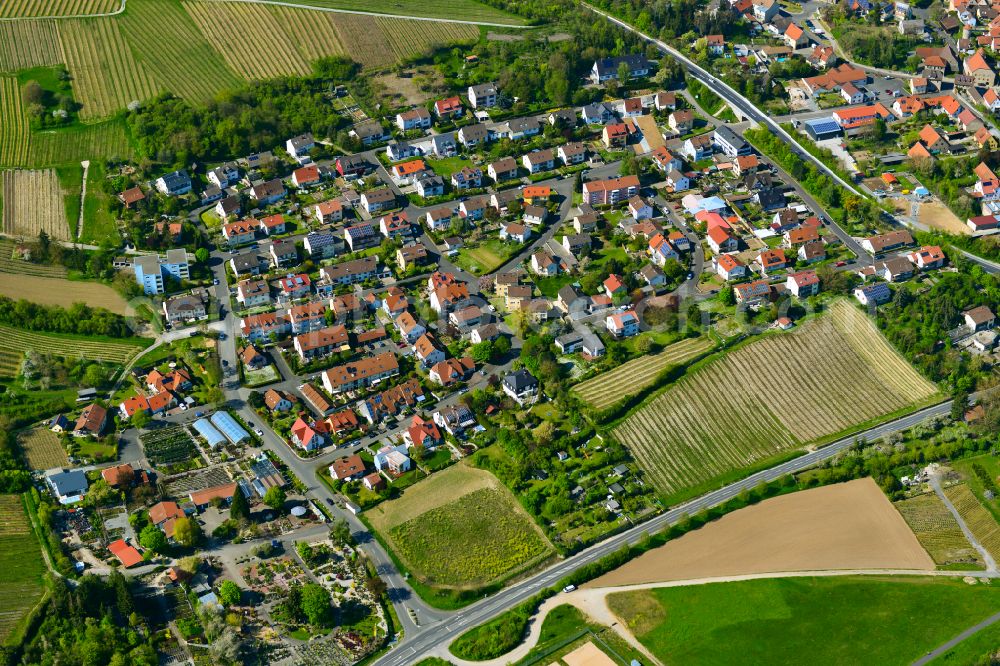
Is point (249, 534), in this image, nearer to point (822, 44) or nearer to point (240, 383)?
point (240, 383)

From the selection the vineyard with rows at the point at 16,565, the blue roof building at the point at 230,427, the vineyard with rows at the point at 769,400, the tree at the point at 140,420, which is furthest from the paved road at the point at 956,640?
the tree at the point at 140,420

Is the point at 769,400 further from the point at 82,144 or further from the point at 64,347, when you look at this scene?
the point at 82,144

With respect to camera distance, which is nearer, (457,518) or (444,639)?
(444,639)

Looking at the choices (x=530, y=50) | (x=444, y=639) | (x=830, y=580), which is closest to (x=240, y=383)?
(x=444, y=639)

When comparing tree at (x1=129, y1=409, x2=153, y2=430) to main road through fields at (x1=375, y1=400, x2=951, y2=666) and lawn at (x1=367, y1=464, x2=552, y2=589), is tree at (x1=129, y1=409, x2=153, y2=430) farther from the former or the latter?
main road through fields at (x1=375, y1=400, x2=951, y2=666)

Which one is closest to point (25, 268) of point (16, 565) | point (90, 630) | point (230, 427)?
point (230, 427)

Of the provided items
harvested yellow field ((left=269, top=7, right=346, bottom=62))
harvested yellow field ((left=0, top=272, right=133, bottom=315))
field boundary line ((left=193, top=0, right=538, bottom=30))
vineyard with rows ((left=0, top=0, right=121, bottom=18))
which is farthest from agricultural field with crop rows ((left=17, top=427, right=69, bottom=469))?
field boundary line ((left=193, top=0, right=538, bottom=30))

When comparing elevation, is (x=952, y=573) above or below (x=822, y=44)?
below

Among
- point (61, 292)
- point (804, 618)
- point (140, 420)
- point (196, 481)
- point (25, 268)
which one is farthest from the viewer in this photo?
point (25, 268)
